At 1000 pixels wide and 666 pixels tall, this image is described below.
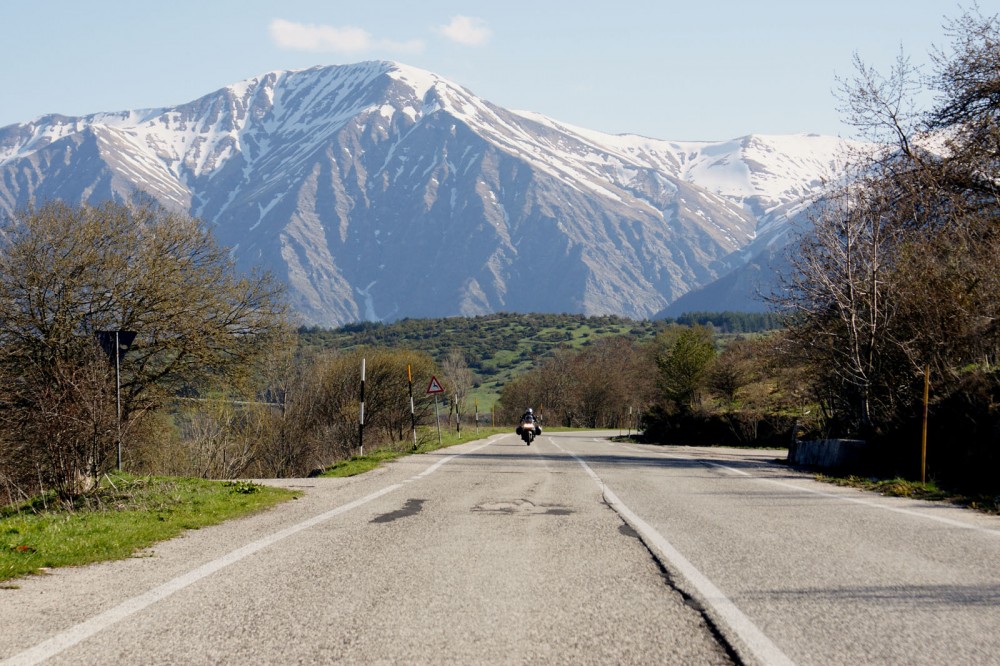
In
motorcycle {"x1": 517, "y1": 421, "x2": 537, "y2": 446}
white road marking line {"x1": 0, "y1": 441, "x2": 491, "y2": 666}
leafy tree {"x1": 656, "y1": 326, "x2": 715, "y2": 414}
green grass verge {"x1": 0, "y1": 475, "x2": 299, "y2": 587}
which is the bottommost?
motorcycle {"x1": 517, "y1": 421, "x2": 537, "y2": 446}

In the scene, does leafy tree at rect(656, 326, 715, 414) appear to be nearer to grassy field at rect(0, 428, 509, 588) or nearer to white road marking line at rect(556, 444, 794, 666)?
grassy field at rect(0, 428, 509, 588)

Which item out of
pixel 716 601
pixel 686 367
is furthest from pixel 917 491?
pixel 686 367

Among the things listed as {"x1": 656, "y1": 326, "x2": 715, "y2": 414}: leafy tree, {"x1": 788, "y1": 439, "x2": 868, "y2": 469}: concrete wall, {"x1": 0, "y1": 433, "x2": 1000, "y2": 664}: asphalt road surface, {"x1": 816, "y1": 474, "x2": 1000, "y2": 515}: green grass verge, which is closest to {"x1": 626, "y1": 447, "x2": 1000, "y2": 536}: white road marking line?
{"x1": 0, "y1": 433, "x2": 1000, "y2": 664}: asphalt road surface

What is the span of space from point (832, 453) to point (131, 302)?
1896 cm

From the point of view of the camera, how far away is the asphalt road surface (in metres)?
5.11

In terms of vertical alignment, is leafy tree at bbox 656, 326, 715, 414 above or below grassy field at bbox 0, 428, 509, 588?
above

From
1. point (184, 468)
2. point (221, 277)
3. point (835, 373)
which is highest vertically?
point (221, 277)

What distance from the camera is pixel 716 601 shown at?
246 inches

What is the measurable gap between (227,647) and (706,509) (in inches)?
327

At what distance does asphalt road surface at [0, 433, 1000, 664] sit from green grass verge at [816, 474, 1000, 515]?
44.9 inches

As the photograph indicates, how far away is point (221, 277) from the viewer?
2883 centimetres

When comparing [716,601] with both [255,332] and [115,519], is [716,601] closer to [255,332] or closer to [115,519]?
[115,519]

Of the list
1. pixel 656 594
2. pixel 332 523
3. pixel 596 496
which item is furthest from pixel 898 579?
pixel 596 496

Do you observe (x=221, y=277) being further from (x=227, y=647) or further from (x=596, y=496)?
(x=227, y=647)
